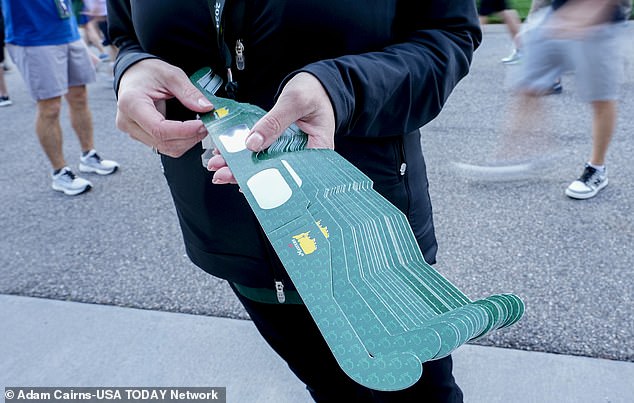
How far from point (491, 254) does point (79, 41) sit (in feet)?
10.4

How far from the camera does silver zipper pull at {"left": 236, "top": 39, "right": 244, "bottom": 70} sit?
1063 mm

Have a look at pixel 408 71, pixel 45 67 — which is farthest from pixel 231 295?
pixel 45 67

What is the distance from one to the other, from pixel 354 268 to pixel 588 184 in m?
2.93

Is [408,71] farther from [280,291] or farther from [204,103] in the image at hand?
[280,291]

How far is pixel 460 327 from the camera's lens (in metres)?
0.65

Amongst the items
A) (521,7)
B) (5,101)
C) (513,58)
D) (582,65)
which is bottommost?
(5,101)

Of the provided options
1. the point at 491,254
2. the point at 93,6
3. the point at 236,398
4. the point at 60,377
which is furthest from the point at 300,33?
the point at 93,6

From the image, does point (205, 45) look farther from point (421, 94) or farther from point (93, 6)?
point (93, 6)

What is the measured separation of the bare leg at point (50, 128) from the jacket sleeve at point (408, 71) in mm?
3427

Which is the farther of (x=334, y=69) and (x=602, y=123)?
(x=602, y=123)

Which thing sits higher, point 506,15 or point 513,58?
point 506,15

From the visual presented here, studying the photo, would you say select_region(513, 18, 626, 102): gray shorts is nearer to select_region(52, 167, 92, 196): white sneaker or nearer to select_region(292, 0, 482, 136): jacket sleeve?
select_region(292, 0, 482, 136): jacket sleeve

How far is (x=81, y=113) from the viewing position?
4.20 meters

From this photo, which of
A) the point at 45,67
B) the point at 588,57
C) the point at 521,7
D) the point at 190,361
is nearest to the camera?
the point at 190,361
